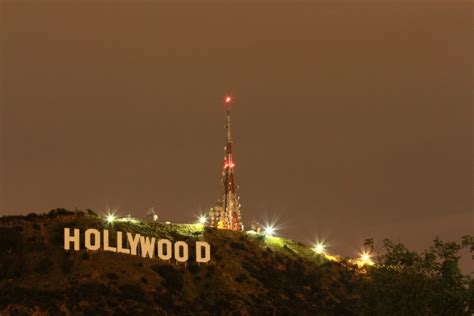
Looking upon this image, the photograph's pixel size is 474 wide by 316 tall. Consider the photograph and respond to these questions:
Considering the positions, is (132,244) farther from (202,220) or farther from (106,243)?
Answer: (202,220)

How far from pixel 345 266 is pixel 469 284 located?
255ft

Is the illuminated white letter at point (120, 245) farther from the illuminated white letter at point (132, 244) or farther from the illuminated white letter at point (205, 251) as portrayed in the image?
the illuminated white letter at point (205, 251)

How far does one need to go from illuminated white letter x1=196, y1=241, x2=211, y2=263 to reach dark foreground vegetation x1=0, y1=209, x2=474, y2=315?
0.87 metres

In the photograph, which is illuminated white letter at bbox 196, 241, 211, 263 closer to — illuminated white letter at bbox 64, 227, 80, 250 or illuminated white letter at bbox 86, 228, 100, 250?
illuminated white letter at bbox 86, 228, 100, 250

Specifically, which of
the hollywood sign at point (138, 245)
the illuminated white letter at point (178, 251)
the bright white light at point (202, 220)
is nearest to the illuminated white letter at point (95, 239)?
the hollywood sign at point (138, 245)

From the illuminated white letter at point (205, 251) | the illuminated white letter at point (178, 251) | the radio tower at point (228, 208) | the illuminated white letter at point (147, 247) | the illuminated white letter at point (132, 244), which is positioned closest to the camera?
the illuminated white letter at point (132, 244)

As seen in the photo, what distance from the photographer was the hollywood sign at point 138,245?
277 feet

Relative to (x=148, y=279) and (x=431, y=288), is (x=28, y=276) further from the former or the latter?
(x=431, y=288)

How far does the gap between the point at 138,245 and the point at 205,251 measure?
9.32 meters

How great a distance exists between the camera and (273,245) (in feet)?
367

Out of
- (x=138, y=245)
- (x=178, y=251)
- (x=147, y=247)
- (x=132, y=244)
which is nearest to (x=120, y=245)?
(x=132, y=244)

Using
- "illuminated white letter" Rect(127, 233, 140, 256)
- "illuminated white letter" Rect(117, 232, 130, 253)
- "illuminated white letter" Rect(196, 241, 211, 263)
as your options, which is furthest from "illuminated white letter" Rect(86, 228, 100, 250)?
"illuminated white letter" Rect(196, 241, 211, 263)

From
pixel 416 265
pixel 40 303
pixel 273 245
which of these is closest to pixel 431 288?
pixel 416 265

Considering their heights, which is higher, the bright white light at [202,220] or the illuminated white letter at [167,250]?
the bright white light at [202,220]
